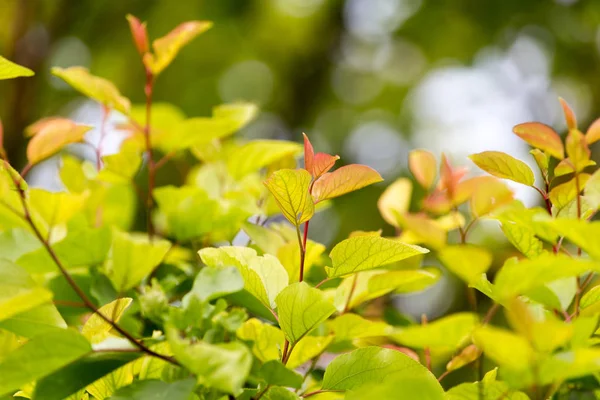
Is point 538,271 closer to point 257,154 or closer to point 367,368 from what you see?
point 367,368

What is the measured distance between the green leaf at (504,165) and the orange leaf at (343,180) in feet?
0.33

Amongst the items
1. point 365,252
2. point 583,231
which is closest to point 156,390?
point 365,252

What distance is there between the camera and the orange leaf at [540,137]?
45 centimetres

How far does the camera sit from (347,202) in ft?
10.9

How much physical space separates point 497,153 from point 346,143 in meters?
3.36

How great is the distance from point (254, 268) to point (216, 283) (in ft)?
0.27

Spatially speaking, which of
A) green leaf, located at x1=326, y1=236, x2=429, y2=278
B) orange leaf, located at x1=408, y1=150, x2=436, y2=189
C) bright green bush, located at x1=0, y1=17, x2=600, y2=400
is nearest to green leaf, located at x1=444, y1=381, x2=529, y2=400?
bright green bush, located at x1=0, y1=17, x2=600, y2=400

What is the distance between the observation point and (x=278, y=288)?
439 mm

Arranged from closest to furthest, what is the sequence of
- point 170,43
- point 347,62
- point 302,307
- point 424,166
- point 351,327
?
point 302,307, point 351,327, point 170,43, point 424,166, point 347,62

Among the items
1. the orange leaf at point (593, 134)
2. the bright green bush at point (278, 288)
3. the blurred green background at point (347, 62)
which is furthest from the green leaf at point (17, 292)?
the blurred green background at point (347, 62)

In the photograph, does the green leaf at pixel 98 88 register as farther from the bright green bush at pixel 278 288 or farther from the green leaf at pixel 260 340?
the green leaf at pixel 260 340

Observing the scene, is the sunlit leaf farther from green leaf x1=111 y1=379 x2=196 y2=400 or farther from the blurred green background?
the blurred green background

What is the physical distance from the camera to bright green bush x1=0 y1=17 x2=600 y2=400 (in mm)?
305

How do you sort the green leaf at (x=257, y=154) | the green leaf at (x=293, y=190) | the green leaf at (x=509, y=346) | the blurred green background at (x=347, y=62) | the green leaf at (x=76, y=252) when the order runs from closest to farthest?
the green leaf at (x=509, y=346) → the green leaf at (x=293, y=190) → the green leaf at (x=76, y=252) → the green leaf at (x=257, y=154) → the blurred green background at (x=347, y=62)
